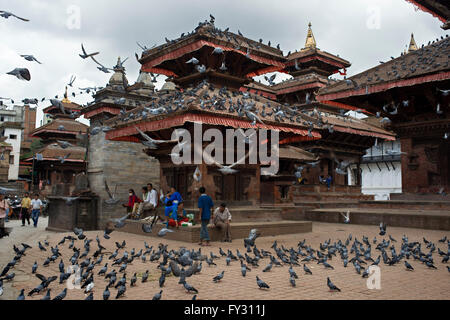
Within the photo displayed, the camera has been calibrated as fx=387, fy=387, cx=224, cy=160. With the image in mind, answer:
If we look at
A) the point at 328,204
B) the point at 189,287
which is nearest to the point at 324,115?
the point at 328,204

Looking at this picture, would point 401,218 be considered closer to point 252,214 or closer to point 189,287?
point 252,214

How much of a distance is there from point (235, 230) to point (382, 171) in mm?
33959

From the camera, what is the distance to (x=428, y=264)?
23.6ft

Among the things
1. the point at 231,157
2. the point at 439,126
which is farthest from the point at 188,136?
the point at 439,126

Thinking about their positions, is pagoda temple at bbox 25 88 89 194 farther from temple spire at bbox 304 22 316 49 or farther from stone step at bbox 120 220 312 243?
stone step at bbox 120 220 312 243

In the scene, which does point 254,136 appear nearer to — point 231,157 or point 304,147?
point 231,157

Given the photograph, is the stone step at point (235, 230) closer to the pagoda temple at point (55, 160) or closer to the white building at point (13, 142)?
the pagoda temple at point (55, 160)

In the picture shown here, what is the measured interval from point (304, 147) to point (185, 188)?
13.1m

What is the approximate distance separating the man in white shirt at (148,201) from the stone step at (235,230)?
70 cm

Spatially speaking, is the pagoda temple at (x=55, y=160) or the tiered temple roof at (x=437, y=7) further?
the pagoda temple at (x=55, y=160)

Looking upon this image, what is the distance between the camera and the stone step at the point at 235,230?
10930mm

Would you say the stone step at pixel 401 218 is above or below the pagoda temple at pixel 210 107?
below

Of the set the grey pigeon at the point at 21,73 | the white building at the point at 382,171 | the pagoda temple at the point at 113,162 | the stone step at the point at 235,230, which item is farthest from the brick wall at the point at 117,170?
the white building at the point at 382,171
